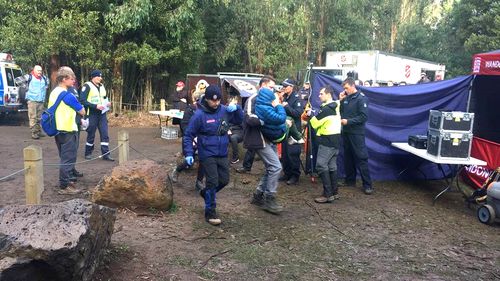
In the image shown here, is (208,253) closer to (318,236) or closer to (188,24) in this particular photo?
(318,236)

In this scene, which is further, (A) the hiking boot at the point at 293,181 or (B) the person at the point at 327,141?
(A) the hiking boot at the point at 293,181

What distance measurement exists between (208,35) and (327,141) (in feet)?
50.6

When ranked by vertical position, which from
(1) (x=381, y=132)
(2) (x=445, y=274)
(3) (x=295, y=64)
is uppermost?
(3) (x=295, y=64)

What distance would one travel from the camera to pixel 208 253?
4883 millimetres

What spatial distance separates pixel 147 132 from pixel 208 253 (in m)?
10.1

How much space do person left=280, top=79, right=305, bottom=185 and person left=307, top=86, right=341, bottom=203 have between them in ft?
2.70

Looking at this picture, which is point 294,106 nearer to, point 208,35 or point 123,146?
point 123,146

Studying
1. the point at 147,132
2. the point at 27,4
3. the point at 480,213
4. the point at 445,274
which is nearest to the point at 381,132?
the point at 480,213

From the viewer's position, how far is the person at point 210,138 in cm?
556

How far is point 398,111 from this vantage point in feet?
28.5

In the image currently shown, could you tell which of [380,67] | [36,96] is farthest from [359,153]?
[380,67]

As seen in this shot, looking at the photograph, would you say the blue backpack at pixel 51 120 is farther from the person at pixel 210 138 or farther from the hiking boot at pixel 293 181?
the hiking boot at pixel 293 181

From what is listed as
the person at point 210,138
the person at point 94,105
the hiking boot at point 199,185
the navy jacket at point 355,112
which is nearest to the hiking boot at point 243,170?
the hiking boot at point 199,185

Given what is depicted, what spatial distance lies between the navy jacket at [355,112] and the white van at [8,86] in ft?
38.3
